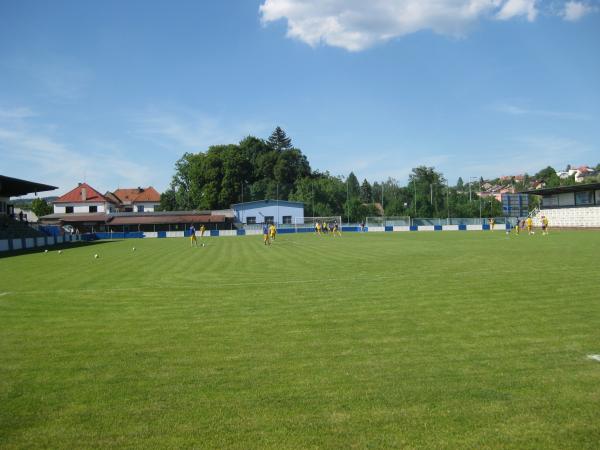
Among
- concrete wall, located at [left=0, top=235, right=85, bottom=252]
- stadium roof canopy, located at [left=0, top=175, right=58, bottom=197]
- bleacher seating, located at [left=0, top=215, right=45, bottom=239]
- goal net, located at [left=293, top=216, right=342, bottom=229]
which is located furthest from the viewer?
goal net, located at [left=293, top=216, right=342, bottom=229]

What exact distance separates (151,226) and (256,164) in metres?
34.1

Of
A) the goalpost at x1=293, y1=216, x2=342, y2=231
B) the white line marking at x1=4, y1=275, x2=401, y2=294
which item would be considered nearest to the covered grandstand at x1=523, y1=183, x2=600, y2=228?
the goalpost at x1=293, y1=216, x2=342, y2=231

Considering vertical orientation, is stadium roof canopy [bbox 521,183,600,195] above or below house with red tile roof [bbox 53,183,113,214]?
below

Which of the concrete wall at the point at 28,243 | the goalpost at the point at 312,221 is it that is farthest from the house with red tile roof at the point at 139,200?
the concrete wall at the point at 28,243

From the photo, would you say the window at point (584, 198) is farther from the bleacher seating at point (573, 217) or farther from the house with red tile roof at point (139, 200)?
the house with red tile roof at point (139, 200)

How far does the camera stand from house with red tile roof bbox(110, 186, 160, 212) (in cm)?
10977

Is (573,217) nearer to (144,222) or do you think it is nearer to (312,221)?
(312,221)

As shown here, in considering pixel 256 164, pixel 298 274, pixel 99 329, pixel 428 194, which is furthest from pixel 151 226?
pixel 99 329

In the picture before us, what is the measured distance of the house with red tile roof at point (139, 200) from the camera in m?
110

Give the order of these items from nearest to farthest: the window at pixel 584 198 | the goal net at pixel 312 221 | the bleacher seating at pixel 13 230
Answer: the bleacher seating at pixel 13 230, the window at pixel 584 198, the goal net at pixel 312 221

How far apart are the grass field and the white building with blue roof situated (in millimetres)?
67250

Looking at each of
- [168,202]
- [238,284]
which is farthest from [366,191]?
[238,284]

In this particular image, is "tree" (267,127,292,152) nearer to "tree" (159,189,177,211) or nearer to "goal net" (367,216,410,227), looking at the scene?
"tree" (159,189,177,211)

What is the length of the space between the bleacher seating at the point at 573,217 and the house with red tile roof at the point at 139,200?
273ft
